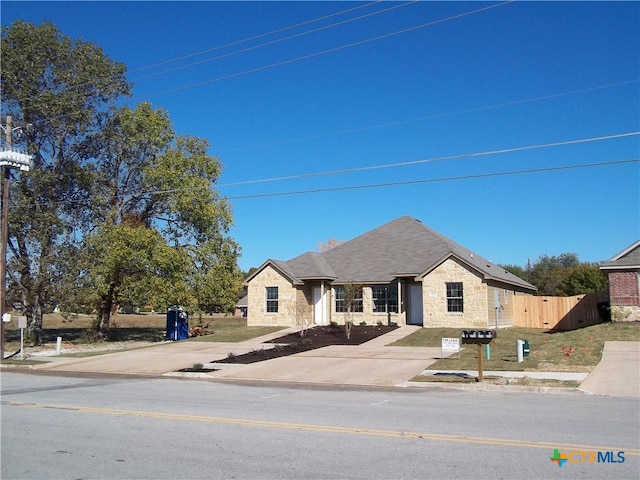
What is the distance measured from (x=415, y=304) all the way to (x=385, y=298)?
1.77 metres

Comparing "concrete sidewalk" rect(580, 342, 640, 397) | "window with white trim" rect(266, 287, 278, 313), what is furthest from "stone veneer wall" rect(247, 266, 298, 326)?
"concrete sidewalk" rect(580, 342, 640, 397)

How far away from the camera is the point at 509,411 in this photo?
36.9 ft

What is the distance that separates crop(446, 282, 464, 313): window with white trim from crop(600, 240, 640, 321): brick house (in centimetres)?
710

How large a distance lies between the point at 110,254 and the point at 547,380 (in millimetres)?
24234

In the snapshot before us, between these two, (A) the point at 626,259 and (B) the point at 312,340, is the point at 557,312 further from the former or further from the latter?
(B) the point at 312,340

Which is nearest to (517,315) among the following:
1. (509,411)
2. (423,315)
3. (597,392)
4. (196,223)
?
(423,315)

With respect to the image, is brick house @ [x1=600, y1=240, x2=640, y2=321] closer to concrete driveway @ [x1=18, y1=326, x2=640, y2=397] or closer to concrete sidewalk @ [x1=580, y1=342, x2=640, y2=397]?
concrete driveway @ [x1=18, y1=326, x2=640, y2=397]

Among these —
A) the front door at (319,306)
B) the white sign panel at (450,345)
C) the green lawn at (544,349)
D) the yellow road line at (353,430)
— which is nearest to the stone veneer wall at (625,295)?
the green lawn at (544,349)

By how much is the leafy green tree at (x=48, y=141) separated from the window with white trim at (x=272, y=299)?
11.5m

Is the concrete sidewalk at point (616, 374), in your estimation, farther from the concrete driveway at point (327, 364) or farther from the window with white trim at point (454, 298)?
the window with white trim at point (454, 298)

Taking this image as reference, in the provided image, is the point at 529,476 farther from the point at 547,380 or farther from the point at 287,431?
the point at 547,380

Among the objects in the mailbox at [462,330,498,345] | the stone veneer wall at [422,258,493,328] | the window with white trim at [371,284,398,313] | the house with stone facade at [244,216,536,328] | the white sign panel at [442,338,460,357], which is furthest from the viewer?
the window with white trim at [371,284,398,313]

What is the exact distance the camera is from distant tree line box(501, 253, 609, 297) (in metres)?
59.8

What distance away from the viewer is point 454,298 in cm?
3192
